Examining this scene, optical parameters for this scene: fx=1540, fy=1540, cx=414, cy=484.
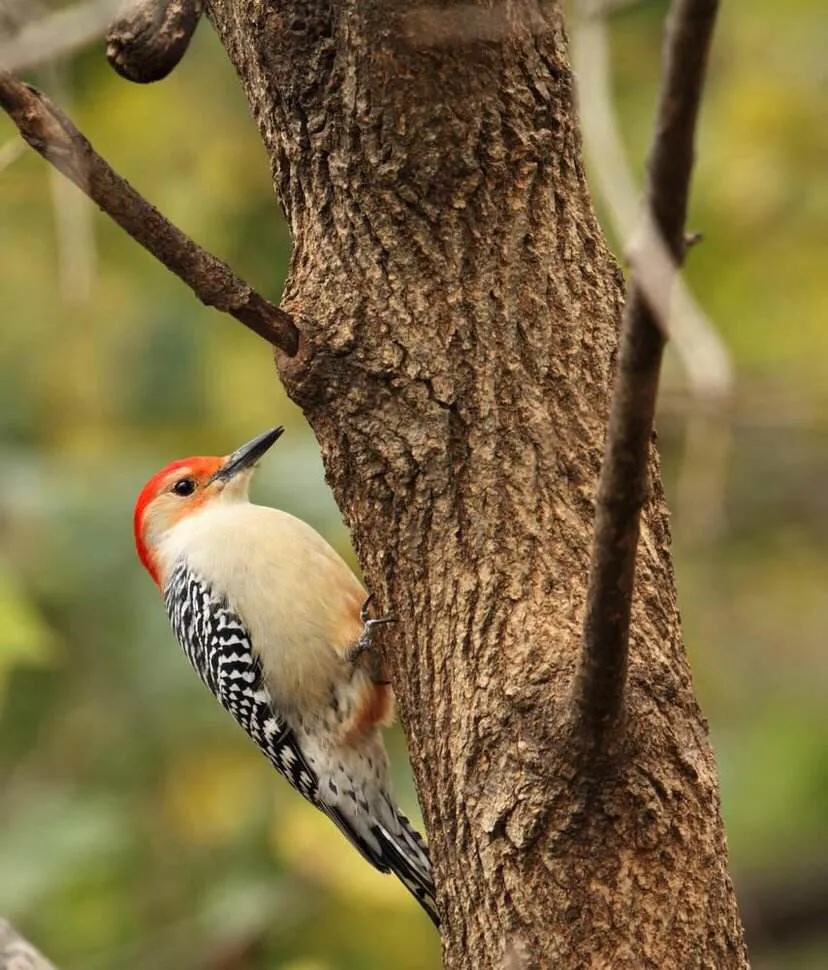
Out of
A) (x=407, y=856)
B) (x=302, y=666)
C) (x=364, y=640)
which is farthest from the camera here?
(x=302, y=666)

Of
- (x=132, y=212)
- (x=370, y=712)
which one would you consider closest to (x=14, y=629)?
(x=370, y=712)

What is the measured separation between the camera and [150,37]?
126 inches

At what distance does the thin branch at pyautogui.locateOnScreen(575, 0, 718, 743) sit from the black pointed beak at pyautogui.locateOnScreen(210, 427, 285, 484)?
3440 mm

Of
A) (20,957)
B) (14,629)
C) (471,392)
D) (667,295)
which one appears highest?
(471,392)

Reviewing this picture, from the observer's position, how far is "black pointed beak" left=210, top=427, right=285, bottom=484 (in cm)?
605

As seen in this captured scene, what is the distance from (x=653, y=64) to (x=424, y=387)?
514 centimetres

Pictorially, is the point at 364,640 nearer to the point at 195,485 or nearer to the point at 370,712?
the point at 370,712

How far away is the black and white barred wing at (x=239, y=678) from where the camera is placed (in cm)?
561

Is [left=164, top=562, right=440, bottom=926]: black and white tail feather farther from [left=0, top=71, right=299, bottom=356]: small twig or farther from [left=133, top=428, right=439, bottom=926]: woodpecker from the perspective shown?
[left=0, top=71, right=299, bottom=356]: small twig

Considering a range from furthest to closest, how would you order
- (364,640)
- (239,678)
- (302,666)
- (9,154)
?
(239,678) < (302,666) < (364,640) < (9,154)

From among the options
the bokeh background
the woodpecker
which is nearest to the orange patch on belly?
the woodpecker

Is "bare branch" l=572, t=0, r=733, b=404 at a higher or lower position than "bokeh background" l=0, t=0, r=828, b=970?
lower

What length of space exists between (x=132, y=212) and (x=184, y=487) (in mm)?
3502

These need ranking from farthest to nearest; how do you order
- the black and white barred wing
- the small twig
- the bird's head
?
the bird's head < the black and white barred wing < the small twig
